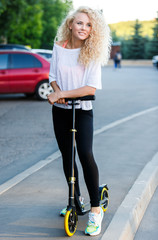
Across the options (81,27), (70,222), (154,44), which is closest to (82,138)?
(70,222)

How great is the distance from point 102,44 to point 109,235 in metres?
1.52

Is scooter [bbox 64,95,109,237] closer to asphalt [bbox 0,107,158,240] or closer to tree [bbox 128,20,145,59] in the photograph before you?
asphalt [bbox 0,107,158,240]

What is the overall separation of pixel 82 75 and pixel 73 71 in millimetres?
79

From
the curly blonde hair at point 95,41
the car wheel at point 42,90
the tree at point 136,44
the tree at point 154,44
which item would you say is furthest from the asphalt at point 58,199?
the tree at point 136,44

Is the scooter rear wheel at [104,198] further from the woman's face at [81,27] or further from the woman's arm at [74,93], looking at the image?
the woman's face at [81,27]

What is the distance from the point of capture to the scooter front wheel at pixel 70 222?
11.7 ft

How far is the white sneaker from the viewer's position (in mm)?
3678

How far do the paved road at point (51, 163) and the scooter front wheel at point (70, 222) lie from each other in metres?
0.08

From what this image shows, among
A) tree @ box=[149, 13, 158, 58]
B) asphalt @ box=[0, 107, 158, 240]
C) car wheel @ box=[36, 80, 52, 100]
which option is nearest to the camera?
asphalt @ box=[0, 107, 158, 240]

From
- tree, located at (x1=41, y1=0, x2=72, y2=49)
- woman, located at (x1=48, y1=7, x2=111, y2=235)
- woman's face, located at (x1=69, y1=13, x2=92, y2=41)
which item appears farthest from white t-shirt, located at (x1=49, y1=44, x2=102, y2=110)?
tree, located at (x1=41, y1=0, x2=72, y2=49)

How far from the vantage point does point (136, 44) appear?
7688 centimetres

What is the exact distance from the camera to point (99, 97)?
1570 centimetres

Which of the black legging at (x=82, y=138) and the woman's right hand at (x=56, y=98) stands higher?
the woman's right hand at (x=56, y=98)

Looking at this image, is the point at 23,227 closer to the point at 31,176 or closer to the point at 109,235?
the point at 109,235
